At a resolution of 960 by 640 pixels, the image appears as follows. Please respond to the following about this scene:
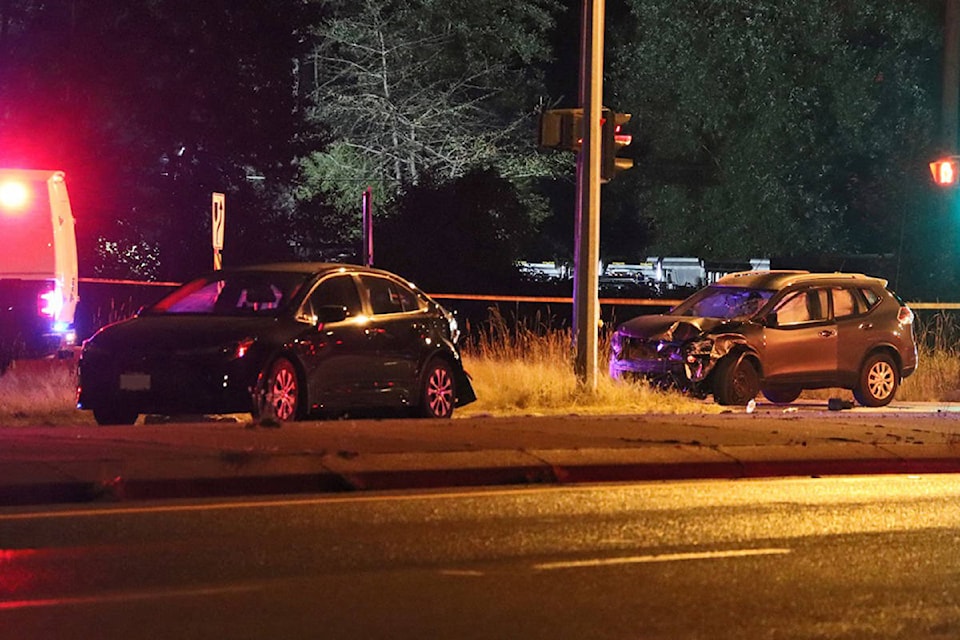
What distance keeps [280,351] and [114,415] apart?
1.67 metres

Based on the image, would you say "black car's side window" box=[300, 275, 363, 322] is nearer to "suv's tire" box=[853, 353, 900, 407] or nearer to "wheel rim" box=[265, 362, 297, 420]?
"wheel rim" box=[265, 362, 297, 420]

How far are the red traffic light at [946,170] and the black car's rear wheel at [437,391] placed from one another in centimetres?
1011

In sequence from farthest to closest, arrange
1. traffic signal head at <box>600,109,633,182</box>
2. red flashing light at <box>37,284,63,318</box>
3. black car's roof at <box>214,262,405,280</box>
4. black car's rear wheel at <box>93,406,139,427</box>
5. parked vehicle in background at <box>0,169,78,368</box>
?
parked vehicle in background at <box>0,169,78,368</box> < red flashing light at <box>37,284,63,318</box> < traffic signal head at <box>600,109,633,182</box> < black car's roof at <box>214,262,405,280</box> < black car's rear wheel at <box>93,406,139,427</box>

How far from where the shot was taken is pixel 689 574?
892 centimetres

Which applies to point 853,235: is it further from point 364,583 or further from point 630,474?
point 364,583

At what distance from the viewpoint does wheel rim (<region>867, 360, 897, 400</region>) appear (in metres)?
21.1

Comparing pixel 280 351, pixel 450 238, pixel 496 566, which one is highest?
pixel 450 238

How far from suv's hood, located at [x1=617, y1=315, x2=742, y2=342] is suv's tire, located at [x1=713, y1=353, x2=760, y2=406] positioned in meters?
0.43

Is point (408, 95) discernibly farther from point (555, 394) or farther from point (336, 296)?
point (336, 296)

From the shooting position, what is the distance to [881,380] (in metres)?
21.2

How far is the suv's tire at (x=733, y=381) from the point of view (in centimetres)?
1973

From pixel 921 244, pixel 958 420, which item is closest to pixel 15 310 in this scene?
pixel 958 420

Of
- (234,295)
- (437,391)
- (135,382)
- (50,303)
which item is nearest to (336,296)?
(234,295)

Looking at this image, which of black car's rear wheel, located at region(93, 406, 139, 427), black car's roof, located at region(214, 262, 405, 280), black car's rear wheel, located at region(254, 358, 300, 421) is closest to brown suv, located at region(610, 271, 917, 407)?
black car's roof, located at region(214, 262, 405, 280)
